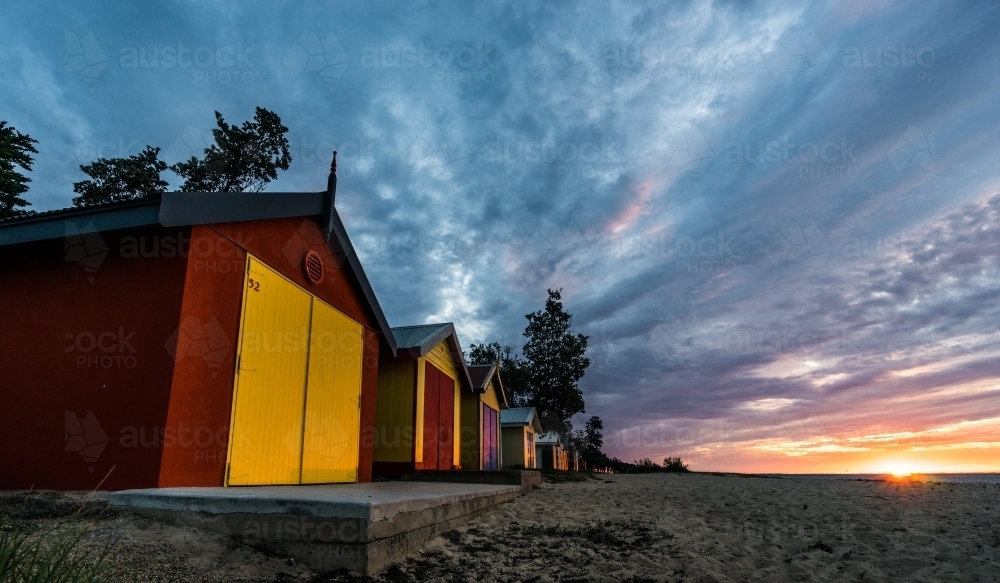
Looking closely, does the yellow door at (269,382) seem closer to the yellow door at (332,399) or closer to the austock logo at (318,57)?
the yellow door at (332,399)

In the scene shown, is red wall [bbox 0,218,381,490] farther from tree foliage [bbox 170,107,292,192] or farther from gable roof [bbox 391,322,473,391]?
tree foliage [bbox 170,107,292,192]

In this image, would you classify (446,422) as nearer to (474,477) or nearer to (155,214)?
(474,477)

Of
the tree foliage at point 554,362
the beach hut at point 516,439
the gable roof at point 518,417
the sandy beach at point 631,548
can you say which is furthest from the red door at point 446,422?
the tree foliage at point 554,362

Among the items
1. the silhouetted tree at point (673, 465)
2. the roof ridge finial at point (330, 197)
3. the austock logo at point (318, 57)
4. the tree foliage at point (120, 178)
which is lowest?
the silhouetted tree at point (673, 465)

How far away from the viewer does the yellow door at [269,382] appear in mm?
5754

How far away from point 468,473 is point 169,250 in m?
7.18

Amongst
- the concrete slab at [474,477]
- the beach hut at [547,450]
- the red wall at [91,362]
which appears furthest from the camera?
the beach hut at [547,450]

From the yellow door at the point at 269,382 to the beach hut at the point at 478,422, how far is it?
9417mm

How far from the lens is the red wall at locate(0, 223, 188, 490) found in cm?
477

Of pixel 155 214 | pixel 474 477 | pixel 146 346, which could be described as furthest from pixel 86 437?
pixel 474 477

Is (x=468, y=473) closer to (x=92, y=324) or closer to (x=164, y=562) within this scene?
(x=92, y=324)

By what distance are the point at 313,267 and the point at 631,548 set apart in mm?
5437

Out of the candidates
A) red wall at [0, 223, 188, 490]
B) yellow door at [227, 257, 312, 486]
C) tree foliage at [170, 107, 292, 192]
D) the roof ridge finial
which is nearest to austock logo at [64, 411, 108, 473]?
red wall at [0, 223, 188, 490]

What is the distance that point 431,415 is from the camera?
40.8 feet
